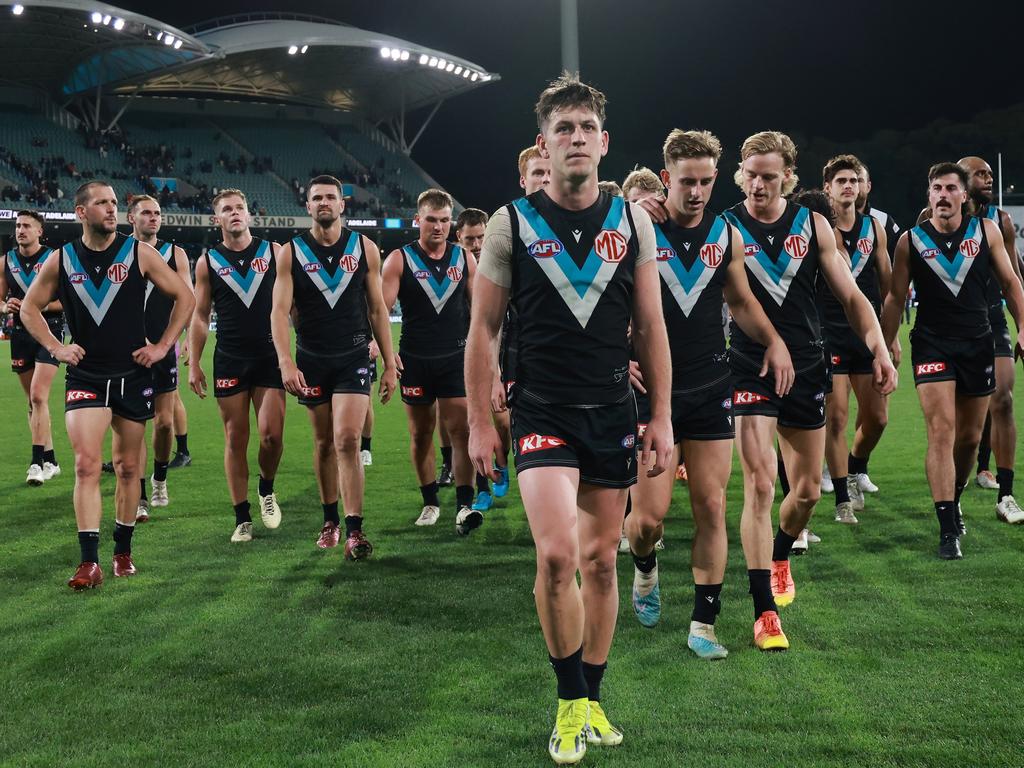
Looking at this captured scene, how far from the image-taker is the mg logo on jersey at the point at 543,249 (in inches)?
138

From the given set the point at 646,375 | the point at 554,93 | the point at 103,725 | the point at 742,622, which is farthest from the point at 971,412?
the point at 103,725

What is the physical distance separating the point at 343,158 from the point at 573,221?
56.2 metres

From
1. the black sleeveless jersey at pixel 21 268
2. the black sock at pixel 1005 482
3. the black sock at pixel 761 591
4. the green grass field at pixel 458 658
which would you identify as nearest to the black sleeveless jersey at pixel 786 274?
the black sock at pixel 761 591

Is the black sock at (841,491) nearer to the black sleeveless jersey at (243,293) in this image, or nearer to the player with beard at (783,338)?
the player with beard at (783,338)

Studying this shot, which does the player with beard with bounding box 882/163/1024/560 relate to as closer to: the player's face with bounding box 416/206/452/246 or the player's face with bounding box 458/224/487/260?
the player's face with bounding box 416/206/452/246

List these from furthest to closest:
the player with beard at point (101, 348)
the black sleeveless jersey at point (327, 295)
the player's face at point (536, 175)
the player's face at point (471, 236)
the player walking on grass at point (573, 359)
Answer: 1. the player's face at point (471, 236)
2. the black sleeveless jersey at point (327, 295)
3. the player's face at point (536, 175)
4. the player with beard at point (101, 348)
5. the player walking on grass at point (573, 359)

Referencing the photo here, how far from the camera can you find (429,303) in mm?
7559

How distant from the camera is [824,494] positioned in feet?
26.2

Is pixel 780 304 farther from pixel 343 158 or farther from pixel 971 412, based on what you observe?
pixel 343 158

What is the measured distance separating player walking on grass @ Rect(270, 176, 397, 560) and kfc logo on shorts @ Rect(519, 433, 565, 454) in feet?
9.96

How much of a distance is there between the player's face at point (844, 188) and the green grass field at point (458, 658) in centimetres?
219

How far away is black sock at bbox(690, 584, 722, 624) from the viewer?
4.50 meters

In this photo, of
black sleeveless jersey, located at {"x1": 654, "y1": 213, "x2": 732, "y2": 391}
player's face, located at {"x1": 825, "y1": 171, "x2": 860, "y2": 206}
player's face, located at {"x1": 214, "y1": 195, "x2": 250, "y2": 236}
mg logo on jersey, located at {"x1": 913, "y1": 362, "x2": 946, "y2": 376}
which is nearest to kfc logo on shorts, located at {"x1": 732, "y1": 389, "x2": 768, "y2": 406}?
black sleeveless jersey, located at {"x1": 654, "y1": 213, "x2": 732, "y2": 391}

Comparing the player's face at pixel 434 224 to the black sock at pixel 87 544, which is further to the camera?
the player's face at pixel 434 224
